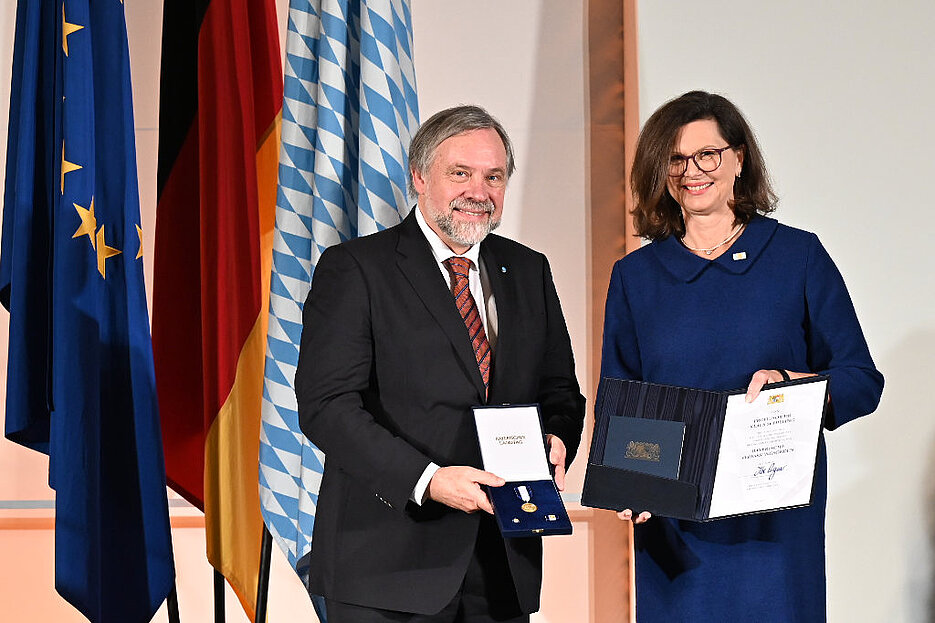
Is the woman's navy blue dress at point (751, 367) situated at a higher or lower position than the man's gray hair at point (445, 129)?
lower

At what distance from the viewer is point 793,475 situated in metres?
1.72

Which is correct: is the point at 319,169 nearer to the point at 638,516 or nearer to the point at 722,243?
the point at 722,243

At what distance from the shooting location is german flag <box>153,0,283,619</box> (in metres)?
2.66

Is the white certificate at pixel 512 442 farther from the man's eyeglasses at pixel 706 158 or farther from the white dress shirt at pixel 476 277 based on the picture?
the man's eyeglasses at pixel 706 158

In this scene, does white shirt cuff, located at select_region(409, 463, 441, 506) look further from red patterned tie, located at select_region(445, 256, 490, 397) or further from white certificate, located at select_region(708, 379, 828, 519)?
white certificate, located at select_region(708, 379, 828, 519)

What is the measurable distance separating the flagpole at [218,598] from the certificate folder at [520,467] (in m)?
1.45

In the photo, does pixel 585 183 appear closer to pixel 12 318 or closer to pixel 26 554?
pixel 12 318

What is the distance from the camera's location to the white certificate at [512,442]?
1.66m

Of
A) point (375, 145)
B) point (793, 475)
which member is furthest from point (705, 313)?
point (375, 145)

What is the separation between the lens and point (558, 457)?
183 cm

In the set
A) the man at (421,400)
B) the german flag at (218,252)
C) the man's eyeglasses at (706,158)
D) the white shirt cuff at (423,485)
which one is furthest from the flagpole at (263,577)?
the man's eyeglasses at (706,158)

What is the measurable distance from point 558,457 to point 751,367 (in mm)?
424
